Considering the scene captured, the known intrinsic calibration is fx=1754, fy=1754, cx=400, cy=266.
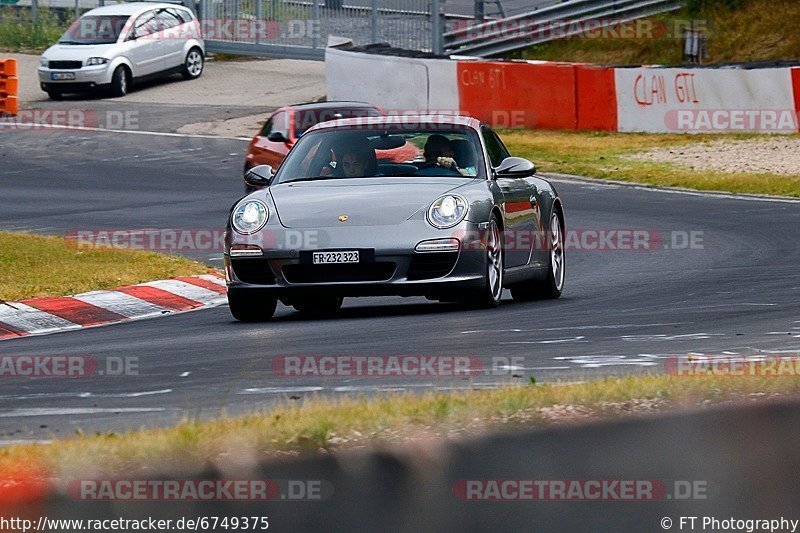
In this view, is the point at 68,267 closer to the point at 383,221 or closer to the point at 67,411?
the point at 383,221

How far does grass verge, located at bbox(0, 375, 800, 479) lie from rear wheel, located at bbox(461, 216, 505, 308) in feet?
16.7

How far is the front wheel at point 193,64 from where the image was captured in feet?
126

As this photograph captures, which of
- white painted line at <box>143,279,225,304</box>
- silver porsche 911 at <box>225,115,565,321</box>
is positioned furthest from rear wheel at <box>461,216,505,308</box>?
white painted line at <box>143,279,225,304</box>

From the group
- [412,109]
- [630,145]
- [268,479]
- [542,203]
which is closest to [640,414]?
[268,479]

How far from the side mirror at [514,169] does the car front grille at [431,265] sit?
102cm

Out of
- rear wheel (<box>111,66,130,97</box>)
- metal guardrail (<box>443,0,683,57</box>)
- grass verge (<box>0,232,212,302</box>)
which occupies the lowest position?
grass verge (<box>0,232,212,302</box>)

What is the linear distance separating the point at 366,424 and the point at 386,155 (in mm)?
6821

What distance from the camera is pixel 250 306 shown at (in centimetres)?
1117

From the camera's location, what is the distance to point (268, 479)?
4.40m

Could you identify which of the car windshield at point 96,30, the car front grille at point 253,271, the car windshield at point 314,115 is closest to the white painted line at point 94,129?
the car windshield at point 96,30

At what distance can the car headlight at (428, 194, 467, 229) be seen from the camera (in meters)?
10.8

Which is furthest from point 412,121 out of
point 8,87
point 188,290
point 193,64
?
point 193,64

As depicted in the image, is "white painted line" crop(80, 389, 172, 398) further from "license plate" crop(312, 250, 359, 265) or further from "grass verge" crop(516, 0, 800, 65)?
"grass verge" crop(516, 0, 800, 65)

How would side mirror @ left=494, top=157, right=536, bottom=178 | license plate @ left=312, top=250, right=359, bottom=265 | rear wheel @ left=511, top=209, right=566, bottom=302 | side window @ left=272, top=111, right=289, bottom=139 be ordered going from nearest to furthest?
license plate @ left=312, top=250, right=359, bottom=265 → side mirror @ left=494, top=157, right=536, bottom=178 → rear wheel @ left=511, top=209, right=566, bottom=302 → side window @ left=272, top=111, right=289, bottom=139
